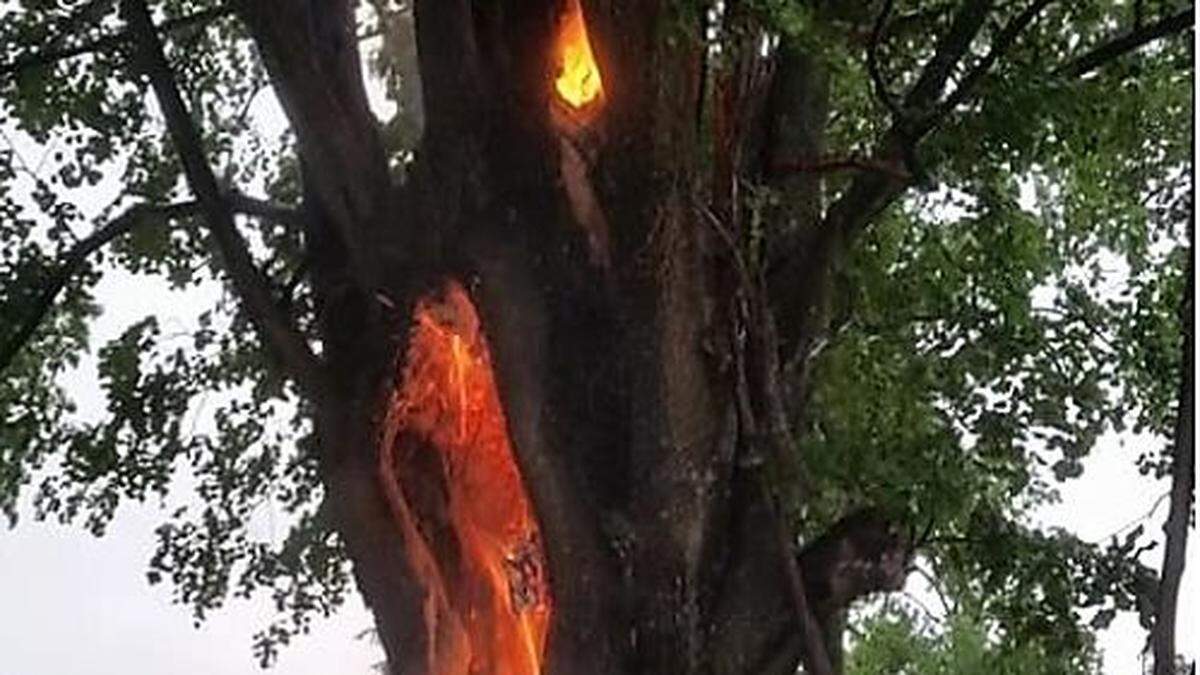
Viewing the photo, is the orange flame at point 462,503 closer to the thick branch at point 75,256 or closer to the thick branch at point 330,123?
the thick branch at point 330,123

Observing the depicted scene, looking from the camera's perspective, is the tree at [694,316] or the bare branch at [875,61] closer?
the bare branch at [875,61]

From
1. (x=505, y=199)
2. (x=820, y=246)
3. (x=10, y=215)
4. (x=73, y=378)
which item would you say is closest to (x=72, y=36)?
(x=10, y=215)

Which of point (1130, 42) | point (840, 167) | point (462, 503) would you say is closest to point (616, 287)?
point (840, 167)

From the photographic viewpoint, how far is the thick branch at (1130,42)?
2594 mm

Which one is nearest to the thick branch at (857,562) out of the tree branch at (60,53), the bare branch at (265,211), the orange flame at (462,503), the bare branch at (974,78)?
the orange flame at (462,503)

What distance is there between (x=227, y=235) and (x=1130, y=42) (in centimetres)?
141

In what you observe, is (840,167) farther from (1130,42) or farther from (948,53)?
(1130,42)

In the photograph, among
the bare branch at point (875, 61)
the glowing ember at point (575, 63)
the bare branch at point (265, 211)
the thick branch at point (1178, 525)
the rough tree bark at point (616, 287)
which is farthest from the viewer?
the bare branch at point (265, 211)

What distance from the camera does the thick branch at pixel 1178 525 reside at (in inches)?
51.8

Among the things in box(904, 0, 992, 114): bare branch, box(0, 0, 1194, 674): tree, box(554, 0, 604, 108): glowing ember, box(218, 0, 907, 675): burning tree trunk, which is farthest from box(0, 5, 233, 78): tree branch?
box(904, 0, 992, 114): bare branch

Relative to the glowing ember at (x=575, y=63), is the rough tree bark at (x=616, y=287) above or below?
below

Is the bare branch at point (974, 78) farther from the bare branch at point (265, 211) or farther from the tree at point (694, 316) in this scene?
the bare branch at point (265, 211)

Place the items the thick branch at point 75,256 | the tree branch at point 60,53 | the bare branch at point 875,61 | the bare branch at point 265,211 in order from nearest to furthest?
the bare branch at point 875,61 → the bare branch at point 265,211 → the thick branch at point 75,256 → the tree branch at point 60,53

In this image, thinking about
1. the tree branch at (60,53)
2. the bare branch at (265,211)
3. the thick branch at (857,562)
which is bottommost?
the thick branch at (857,562)
